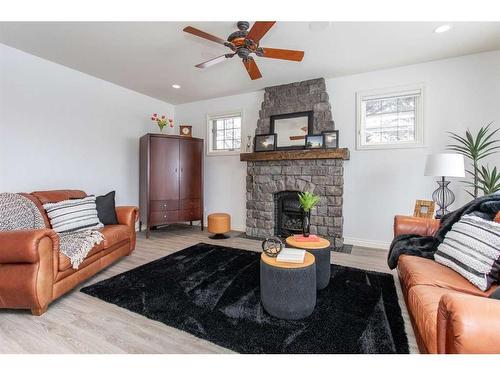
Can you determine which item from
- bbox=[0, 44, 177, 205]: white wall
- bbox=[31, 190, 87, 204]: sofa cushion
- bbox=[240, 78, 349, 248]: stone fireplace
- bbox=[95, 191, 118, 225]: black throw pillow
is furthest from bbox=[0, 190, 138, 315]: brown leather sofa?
bbox=[240, 78, 349, 248]: stone fireplace

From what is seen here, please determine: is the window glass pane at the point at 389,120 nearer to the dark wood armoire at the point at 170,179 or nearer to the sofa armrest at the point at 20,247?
the dark wood armoire at the point at 170,179

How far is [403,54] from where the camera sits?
2883mm

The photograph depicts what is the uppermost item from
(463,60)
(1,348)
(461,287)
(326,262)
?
(463,60)

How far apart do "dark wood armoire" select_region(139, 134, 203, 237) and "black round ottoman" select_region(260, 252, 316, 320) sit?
281cm

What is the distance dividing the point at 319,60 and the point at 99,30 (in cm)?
254

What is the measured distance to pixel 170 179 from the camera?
4078 millimetres

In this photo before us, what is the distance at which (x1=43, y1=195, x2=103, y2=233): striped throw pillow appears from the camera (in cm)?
242

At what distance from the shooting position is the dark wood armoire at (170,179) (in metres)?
3.89

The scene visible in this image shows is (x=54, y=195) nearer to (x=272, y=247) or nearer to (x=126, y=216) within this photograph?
(x=126, y=216)

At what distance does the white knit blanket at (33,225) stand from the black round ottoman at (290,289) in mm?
1662

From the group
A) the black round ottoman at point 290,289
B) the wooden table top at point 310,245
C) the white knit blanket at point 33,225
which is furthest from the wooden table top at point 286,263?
the white knit blanket at point 33,225

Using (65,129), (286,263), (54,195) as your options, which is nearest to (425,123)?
(286,263)

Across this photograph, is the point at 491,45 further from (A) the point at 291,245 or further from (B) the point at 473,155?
(A) the point at 291,245

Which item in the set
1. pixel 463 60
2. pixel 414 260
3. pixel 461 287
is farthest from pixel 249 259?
pixel 463 60
